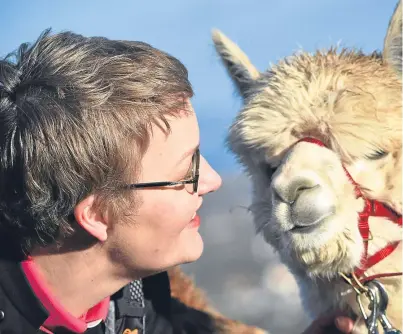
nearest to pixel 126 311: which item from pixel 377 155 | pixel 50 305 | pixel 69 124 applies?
pixel 50 305

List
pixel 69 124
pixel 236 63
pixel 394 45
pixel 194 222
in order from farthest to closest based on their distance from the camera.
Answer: pixel 236 63, pixel 394 45, pixel 194 222, pixel 69 124

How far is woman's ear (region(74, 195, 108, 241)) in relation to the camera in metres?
1.88

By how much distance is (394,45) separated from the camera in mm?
2652

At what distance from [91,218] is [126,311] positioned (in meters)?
0.39

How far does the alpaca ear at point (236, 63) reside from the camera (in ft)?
9.75

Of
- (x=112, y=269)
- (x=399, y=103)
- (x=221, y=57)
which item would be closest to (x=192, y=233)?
(x=112, y=269)

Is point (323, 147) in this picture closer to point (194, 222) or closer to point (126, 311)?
point (194, 222)

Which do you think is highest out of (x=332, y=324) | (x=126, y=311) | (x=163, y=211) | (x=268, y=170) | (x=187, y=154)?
(x=187, y=154)

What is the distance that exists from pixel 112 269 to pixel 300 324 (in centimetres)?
314

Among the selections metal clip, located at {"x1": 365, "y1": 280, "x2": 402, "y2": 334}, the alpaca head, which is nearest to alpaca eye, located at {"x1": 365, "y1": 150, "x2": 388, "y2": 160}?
the alpaca head

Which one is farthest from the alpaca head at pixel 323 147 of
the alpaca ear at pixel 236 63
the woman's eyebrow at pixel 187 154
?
the woman's eyebrow at pixel 187 154

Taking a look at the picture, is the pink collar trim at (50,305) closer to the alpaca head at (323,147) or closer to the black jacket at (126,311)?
the black jacket at (126,311)

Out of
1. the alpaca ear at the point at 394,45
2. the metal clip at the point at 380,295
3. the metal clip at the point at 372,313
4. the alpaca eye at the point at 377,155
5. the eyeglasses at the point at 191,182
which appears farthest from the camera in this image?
the alpaca ear at the point at 394,45

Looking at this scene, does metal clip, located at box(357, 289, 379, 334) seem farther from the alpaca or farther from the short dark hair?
the short dark hair
